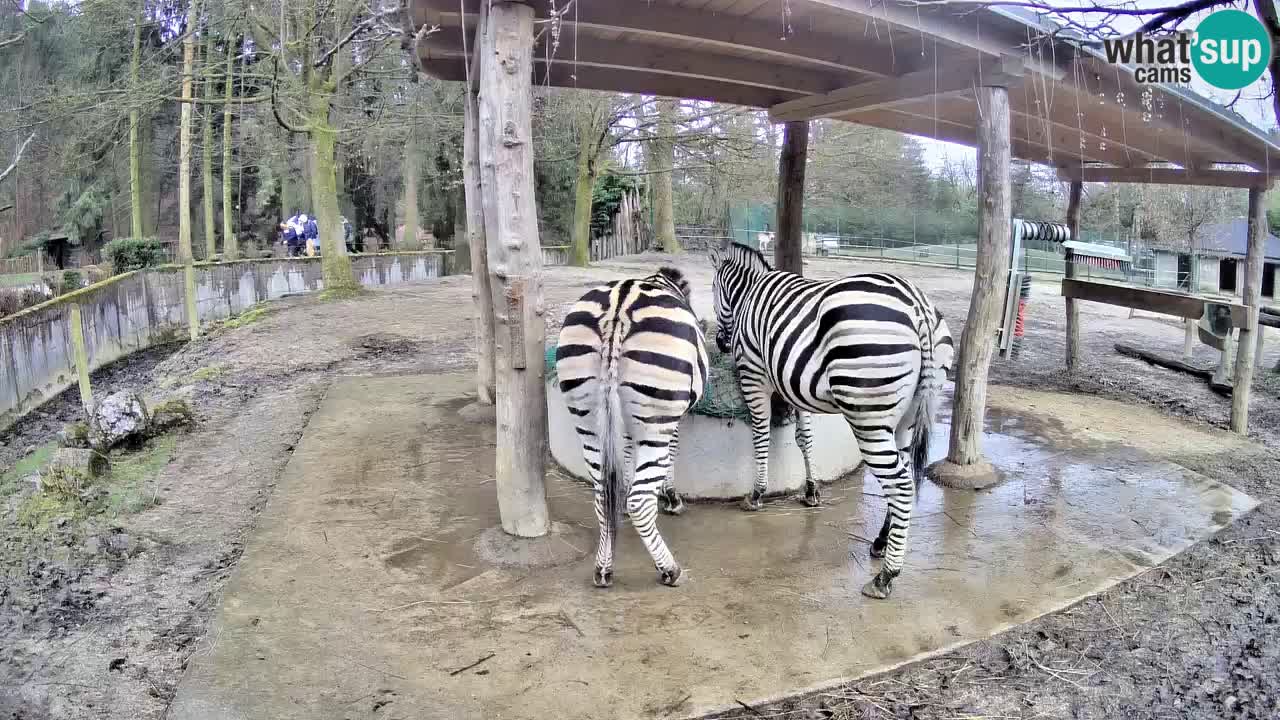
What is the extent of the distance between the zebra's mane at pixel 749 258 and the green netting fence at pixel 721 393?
0.74m

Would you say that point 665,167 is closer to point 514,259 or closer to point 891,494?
point 514,259

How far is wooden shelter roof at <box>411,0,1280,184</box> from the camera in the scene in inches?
192

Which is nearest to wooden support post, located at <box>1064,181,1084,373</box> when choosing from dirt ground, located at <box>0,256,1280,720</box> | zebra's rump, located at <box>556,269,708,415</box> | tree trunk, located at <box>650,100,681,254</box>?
dirt ground, located at <box>0,256,1280,720</box>

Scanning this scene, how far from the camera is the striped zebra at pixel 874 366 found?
3885 mm

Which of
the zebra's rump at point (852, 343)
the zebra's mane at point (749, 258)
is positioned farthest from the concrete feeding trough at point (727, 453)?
the zebra's mane at point (749, 258)

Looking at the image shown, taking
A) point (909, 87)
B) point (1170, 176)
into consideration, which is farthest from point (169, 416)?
point (1170, 176)

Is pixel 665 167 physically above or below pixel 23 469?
above

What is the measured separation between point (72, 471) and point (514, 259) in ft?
13.6

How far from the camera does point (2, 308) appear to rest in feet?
32.9

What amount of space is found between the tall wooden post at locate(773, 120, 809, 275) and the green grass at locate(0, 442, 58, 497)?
7023 millimetres

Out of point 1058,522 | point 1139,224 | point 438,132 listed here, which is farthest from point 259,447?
point 1139,224

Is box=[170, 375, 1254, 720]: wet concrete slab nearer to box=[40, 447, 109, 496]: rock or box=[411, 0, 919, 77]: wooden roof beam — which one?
box=[40, 447, 109, 496]: rock

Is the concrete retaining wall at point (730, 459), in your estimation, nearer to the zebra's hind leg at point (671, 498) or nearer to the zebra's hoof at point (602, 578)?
the zebra's hind leg at point (671, 498)

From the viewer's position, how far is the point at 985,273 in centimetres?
572
